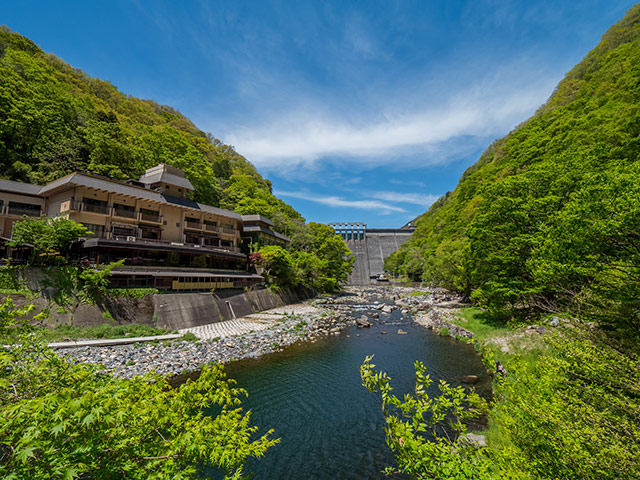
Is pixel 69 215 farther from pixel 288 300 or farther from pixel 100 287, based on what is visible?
pixel 288 300

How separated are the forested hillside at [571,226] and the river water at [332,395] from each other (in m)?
6.70

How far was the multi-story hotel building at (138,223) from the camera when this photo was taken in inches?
969

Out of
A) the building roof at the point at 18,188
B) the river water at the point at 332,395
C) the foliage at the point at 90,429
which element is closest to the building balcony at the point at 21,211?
the building roof at the point at 18,188

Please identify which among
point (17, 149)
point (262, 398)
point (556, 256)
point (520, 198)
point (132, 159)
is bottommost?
point (262, 398)

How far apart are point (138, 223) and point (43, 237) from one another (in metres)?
10.7

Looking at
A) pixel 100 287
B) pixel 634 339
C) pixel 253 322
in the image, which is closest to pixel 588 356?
pixel 634 339

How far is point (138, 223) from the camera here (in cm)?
2970

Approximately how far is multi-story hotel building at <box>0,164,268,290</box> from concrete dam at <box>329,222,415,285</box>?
3069 inches

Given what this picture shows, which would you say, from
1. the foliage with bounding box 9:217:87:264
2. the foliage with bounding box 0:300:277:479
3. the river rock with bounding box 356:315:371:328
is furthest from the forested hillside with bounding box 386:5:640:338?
the foliage with bounding box 9:217:87:264

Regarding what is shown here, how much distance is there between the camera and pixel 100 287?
20.5 metres

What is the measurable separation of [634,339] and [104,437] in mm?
12564

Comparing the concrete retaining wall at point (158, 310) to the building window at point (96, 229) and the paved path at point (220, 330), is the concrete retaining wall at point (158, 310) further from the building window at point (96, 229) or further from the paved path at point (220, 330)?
the building window at point (96, 229)

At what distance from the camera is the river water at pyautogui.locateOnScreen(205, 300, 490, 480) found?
9.02 metres

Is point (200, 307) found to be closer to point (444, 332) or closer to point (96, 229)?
point (96, 229)
